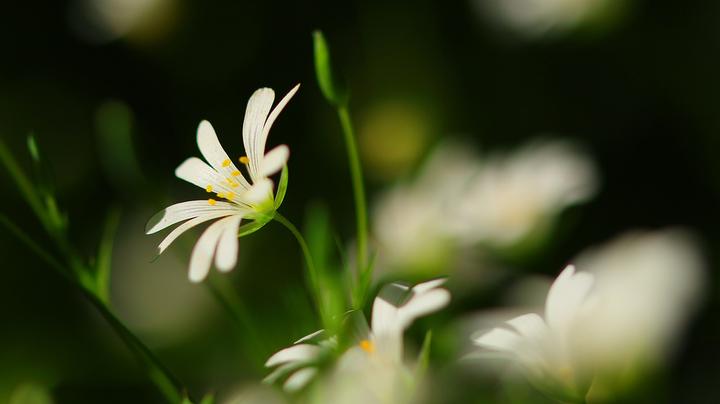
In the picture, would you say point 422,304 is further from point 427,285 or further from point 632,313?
point 632,313

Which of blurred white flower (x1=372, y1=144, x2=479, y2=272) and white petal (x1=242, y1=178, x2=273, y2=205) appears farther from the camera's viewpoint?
blurred white flower (x1=372, y1=144, x2=479, y2=272)

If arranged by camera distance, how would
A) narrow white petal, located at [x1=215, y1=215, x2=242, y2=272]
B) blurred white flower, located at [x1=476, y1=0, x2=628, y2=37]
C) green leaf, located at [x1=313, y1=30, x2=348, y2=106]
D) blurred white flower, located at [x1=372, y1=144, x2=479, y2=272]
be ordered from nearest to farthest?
narrow white petal, located at [x1=215, y1=215, x2=242, y2=272] < green leaf, located at [x1=313, y1=30, x2=348, y2=106] < blurred white flower, located at [x1=372, y1=144, x2=479, y2=272] < blurred white flower, located at [x1=476, y1=0, x2=628, y2=37]

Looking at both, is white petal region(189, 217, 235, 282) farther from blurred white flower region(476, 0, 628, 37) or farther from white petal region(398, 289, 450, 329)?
blurred white flower region(476, 0, 628, 37)

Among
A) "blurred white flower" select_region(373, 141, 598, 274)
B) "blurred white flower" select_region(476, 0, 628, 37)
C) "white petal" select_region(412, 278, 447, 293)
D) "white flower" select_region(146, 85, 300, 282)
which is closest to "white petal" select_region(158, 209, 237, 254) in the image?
"white flower" select_region(146, 85, 300, 282)

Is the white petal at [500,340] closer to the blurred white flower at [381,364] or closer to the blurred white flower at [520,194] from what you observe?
the blurred white flower at [381,364]

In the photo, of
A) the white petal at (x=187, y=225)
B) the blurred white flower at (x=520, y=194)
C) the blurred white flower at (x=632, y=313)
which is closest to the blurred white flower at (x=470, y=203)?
the blurred white flower at (x=520, y=194)

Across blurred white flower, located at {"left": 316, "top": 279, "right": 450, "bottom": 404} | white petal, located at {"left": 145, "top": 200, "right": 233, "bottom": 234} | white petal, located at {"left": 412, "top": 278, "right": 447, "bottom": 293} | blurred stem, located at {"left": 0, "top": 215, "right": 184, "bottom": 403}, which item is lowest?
blurred white flower, located at {"left": 316, "top": 279, "right": 450, "bottom": 404}

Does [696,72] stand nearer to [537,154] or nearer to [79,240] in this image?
[537,154]

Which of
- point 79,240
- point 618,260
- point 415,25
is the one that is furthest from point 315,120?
point 618,260
